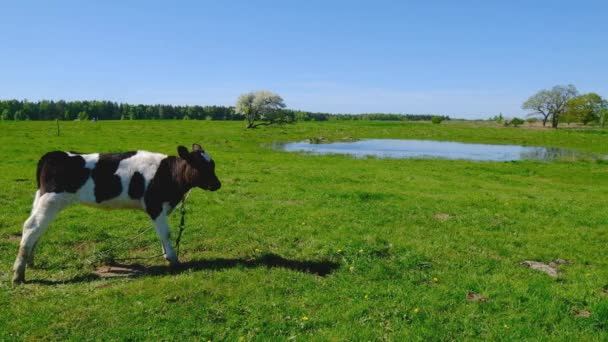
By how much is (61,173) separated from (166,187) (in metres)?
1.99

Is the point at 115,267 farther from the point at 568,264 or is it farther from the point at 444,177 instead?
the point at 444,177

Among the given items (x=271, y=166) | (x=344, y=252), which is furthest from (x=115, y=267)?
(x=271, y=166)

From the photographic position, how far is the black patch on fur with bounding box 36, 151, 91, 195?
8.60m

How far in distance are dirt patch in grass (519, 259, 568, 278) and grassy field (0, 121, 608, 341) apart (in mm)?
202

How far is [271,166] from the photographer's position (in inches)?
1155

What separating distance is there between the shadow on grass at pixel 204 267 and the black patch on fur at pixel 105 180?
157 centimetres

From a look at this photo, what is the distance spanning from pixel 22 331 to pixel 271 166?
23037 mm

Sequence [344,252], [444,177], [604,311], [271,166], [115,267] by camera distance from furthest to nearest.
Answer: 1. [271,166]
2. [444,177]
3. [344,252]
4. [115,267]
5. [604,311]

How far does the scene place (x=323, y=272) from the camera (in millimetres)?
9328

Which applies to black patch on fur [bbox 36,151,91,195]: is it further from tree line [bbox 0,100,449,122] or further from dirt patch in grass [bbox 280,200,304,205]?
tree line [bbox 0,100,449,122]

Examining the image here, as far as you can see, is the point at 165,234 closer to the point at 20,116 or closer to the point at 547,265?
the point at 547,265

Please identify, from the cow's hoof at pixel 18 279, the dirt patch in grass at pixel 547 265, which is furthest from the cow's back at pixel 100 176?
the dirt patch in grass at pixel 547 265

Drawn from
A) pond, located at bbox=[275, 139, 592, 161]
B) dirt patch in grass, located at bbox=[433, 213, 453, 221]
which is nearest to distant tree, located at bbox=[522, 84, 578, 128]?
pond, located at bbox=[275, 139, 592, 161]

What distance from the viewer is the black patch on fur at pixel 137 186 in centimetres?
910
